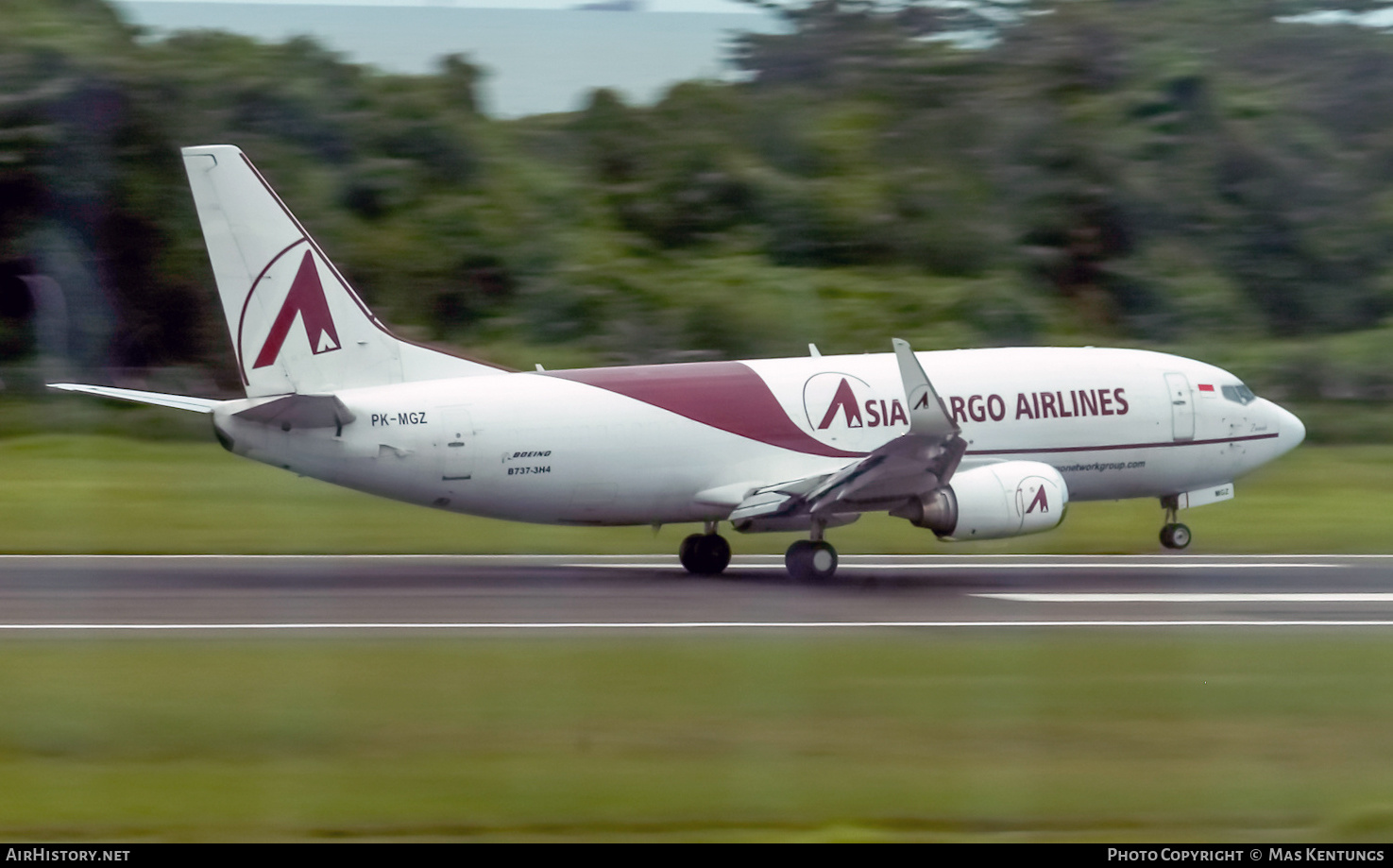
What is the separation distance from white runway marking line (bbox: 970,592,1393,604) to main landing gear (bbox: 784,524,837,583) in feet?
6.56

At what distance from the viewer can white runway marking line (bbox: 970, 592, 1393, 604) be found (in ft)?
66.2

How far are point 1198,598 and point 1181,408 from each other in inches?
184

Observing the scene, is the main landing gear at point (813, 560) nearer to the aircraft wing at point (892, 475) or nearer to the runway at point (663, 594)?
the runway at point (663, 594)

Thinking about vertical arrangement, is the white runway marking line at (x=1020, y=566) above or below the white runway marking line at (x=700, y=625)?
below

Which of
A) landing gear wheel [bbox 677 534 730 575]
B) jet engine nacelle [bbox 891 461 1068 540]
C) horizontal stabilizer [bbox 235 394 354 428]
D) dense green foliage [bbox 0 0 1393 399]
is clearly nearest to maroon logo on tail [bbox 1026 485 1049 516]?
jet engine nacelle [bbox 891 461 1068 540]

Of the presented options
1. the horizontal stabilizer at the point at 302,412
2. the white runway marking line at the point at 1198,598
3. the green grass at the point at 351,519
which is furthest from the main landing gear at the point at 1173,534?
the horizontal stabilizer at the point at 302,412

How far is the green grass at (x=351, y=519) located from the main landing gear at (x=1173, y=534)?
1.46m

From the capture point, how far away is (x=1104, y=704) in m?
13.2

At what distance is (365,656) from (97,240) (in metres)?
26.7

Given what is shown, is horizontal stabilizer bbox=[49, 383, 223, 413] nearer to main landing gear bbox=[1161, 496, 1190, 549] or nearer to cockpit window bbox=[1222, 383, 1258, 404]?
main landing gear bbox=[1161, 496, 1190, 549]

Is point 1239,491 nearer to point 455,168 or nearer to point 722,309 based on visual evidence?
point 722,309

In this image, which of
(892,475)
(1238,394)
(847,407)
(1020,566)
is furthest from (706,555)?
(1238,394)

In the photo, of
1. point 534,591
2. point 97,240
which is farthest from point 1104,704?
point 97,240

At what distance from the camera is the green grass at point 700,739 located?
384 inches
